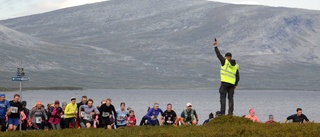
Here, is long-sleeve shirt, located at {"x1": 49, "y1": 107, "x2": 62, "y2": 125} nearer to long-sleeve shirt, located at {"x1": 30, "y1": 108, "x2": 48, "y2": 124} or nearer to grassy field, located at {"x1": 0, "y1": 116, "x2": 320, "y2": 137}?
long-sleeve shirt, located at {"x1": 30, "y1": 108, "x2": 48, "y2": 124}

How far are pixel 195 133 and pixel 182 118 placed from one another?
29.8ft

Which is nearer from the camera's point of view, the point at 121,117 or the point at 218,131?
the point at 218,131

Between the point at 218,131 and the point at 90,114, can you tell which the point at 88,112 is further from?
Answer: the point at 218,131

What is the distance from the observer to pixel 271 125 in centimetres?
2189

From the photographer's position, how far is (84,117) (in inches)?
1170

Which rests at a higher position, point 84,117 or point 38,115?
point 38,115

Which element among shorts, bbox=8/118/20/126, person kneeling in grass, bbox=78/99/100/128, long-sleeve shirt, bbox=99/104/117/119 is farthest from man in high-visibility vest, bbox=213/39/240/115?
shorts, bbox=8/118/20/126

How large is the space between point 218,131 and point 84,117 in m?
10.2

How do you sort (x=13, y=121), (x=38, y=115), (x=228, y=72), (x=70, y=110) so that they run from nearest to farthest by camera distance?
(x=228, y=72) < (x=13, y=121) < (x=70, y=110) < (x=38, y=115)

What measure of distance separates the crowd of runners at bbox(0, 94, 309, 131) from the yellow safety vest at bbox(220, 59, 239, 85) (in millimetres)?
4461

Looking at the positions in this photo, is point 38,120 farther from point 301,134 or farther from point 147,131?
point 301,134

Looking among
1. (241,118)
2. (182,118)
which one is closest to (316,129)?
(241,118)

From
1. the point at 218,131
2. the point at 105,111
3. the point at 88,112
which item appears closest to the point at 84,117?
the point at 88,112

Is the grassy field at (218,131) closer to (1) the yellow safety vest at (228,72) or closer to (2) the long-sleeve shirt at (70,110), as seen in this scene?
(1) the yellow safety vest at (228,72)
